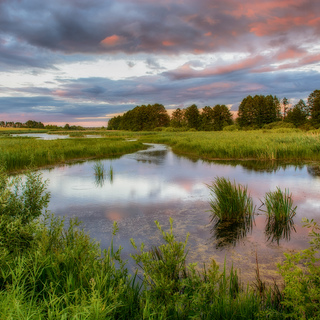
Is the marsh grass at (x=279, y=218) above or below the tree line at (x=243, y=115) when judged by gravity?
below

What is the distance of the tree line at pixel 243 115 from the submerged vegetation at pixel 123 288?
6171cm

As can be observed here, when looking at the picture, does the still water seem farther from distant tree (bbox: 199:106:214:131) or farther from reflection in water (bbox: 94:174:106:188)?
distant tree (bbox: 199:106:214:131)

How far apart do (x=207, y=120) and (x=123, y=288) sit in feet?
275

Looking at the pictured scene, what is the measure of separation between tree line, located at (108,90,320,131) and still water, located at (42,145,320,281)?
52884mm

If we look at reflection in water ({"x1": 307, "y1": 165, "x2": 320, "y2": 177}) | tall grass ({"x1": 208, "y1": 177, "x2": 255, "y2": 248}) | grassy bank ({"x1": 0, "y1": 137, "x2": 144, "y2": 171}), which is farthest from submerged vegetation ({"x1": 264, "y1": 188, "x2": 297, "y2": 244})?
grassy bank ({"x1": 0, "y1": 137, "x2": 144, "y2": 171})

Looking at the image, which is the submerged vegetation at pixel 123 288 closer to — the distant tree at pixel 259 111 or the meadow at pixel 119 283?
the meadow at pixel 119 283

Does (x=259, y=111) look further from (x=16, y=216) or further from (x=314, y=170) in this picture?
(x=16, y=216)

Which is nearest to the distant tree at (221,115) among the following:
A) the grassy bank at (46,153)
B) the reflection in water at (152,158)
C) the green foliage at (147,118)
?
the green foliage at (147,118)

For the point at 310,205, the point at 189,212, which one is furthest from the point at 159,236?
the point at 310,205

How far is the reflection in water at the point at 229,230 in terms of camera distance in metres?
5.06

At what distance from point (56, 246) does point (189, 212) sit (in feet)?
12.4

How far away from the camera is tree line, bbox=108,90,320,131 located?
6544cm

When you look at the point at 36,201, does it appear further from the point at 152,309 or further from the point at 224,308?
the point at 224,308

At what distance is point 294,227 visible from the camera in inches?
223
